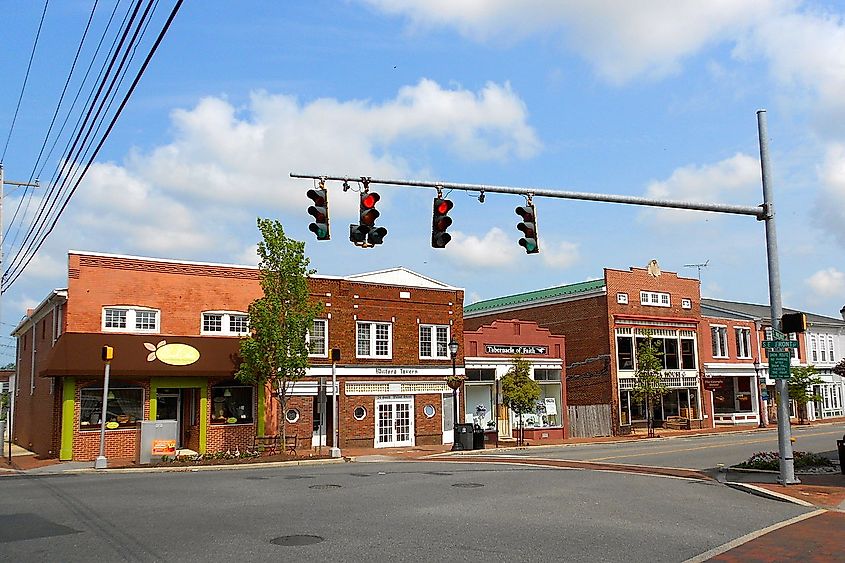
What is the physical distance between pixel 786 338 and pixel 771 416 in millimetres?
43248

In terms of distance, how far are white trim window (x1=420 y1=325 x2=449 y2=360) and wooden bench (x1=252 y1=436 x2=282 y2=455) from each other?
9.08 metres

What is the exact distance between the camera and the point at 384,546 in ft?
36.2

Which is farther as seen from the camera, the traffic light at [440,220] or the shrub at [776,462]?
the shrub at [776,462]

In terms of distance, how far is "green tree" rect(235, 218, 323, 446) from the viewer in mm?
31172

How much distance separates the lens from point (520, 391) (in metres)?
38.7

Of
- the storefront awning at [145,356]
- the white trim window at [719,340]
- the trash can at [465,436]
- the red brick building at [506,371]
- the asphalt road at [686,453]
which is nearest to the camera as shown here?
the asphalt road at [686,453]

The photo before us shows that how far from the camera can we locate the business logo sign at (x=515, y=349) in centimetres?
4266

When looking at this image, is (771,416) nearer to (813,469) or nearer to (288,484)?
(813,469)

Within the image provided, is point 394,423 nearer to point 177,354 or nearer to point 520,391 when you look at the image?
point 520,391

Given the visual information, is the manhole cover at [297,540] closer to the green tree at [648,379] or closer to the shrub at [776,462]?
the shrub at [776,462]

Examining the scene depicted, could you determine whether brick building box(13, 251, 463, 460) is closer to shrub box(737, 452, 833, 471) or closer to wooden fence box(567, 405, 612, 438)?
wooden fence box(567, 405, 612, 438)

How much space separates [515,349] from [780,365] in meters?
25.3

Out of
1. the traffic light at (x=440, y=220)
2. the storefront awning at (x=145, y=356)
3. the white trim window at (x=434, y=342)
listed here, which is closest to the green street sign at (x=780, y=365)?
the traffic light at (x=440, y=220)

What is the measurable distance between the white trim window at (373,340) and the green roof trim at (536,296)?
647 inches
